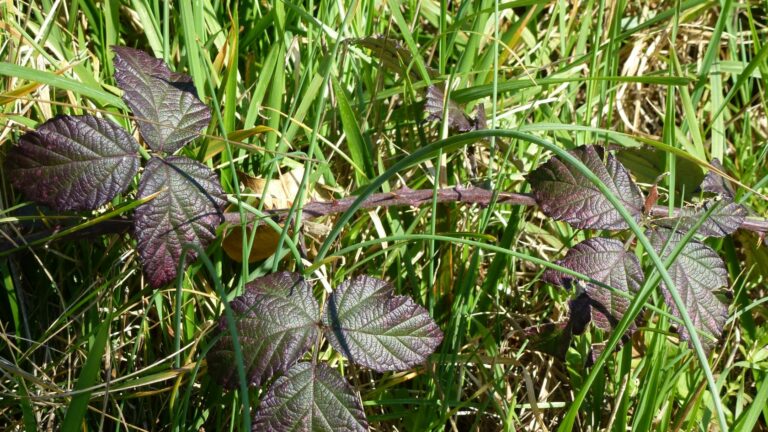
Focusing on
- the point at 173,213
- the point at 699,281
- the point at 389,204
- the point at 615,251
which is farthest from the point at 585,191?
the point at 173,213

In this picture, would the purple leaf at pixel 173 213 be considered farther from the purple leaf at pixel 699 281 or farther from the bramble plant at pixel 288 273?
the purple leaf at pixel 699 281

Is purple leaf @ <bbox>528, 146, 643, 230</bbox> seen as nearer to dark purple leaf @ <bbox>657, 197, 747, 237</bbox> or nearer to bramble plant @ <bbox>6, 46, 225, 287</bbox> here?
dark purple leaf @ <bbox>657, 197, 747, 237</bbox>

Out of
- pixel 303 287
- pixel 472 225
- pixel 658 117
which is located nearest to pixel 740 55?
pixel 658 117

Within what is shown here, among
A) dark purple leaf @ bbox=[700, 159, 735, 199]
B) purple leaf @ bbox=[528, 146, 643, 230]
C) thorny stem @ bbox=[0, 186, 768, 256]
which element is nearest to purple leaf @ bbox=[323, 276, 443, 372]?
thorny stem @ bbox=[0, 186, 768, 256]


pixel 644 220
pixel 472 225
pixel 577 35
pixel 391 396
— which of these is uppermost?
pixel 577 35

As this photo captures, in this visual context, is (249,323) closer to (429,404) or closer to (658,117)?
(429,404)

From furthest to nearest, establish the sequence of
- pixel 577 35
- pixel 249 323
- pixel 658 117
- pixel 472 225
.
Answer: pixel 658 117 → pixel 577 35 → pixel 472 225 → pixel 249 323

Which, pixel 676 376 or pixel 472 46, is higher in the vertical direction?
pixel 472 46

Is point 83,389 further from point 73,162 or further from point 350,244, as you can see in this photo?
point 350,244
